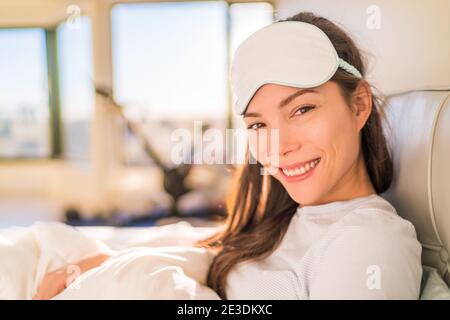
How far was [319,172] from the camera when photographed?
2.19 feet

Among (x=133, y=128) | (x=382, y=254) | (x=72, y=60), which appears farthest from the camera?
(x=133, y=128)

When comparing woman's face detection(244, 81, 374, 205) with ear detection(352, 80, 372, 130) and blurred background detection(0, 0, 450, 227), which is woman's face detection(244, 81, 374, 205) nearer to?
ear detection(352, 80, 372, 130)

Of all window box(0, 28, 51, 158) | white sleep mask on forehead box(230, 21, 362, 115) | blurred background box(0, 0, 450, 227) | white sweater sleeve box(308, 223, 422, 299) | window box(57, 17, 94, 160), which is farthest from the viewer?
window box(57, 17, 94, 160)

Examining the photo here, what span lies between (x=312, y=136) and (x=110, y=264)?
0.38 metres

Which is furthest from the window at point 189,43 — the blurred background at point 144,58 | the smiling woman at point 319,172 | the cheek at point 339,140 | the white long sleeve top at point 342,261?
the white long sleeve top at point 342,261

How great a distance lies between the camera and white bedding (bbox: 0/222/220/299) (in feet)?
2.08

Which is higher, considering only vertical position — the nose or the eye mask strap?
the eye mask strap

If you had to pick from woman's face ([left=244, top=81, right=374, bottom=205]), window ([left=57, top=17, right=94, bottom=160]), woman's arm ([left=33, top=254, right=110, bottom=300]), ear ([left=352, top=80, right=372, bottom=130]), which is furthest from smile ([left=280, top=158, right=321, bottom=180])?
window ([left=57, top=17, right=94, bottom=160])

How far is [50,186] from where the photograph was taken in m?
2.24

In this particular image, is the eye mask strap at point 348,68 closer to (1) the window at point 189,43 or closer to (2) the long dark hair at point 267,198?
(2) the long dark hair at point 267,198

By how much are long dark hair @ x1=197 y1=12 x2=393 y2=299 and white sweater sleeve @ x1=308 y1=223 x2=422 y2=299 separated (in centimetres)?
19

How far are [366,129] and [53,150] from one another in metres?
1.54

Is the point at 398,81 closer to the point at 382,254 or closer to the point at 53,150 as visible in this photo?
the point at 382,254
